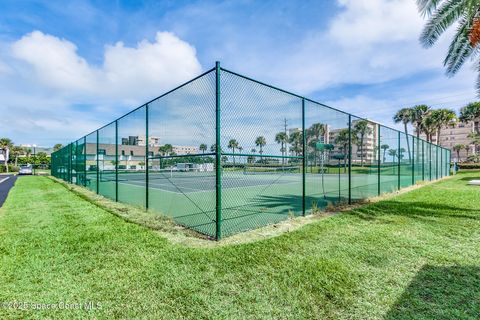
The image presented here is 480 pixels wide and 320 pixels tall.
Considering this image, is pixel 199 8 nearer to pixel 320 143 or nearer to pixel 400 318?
pixel 320 143

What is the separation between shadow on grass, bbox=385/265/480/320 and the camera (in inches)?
85.7

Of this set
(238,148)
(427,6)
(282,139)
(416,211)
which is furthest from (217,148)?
(427,6)

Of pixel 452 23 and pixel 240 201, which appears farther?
pixel 240 201

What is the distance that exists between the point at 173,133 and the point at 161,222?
6.17 ft

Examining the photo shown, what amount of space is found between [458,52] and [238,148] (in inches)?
323

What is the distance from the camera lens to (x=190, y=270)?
3.01 m

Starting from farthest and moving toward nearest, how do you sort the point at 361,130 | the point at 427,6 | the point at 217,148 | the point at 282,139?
the point at 361,130, the point at 427,6, the point at 282,139, the point at 217,148

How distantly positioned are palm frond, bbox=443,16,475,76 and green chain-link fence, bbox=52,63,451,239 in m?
2.69

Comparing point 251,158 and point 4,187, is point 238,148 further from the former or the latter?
point 4,187

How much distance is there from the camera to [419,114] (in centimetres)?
4125

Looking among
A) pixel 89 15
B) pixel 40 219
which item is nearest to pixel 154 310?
pixel 40 219

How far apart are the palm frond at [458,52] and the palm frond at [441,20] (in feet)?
1.11

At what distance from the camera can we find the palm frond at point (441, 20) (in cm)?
679

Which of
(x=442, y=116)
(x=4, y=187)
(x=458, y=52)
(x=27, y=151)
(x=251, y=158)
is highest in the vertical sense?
(x=442, y=116)
